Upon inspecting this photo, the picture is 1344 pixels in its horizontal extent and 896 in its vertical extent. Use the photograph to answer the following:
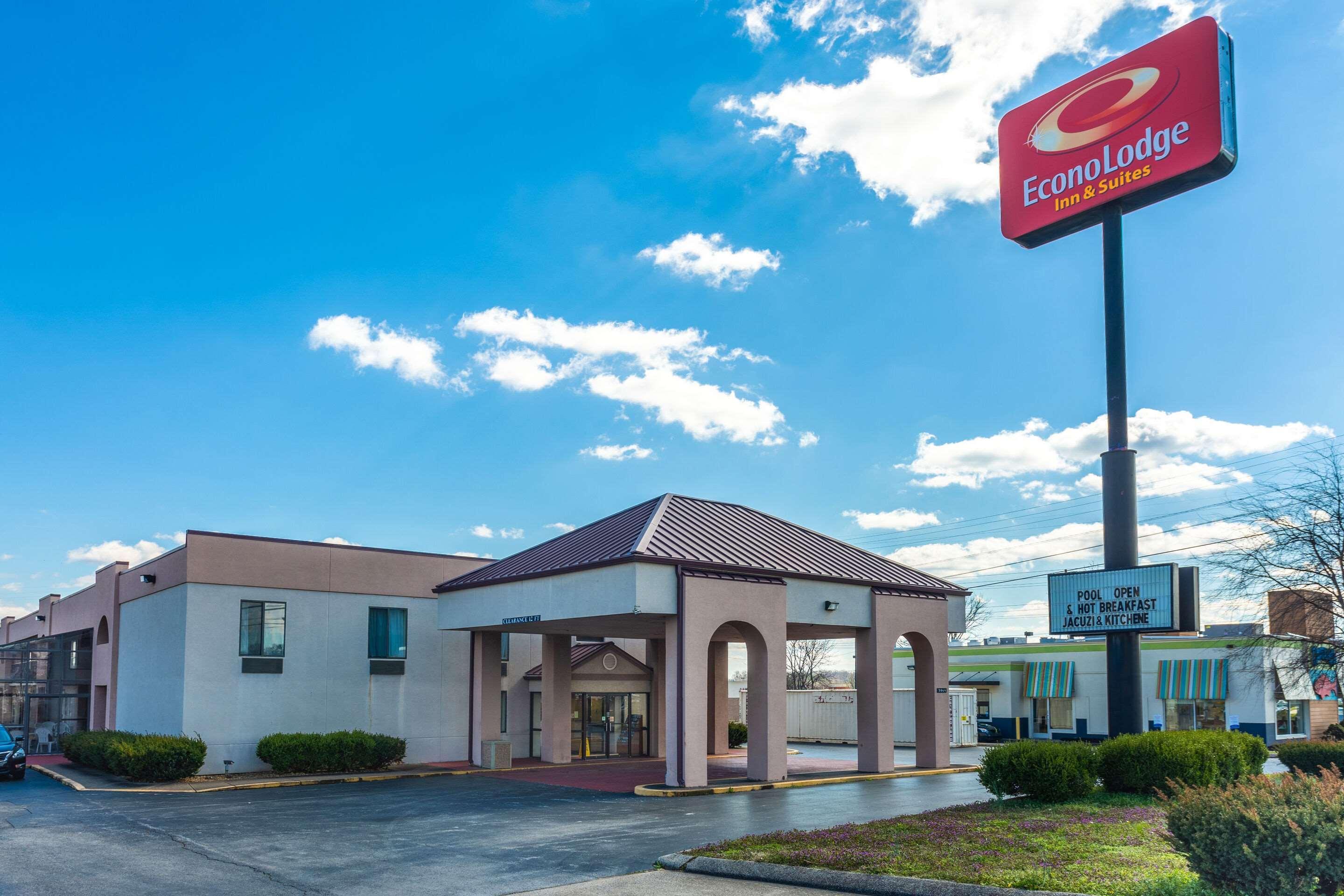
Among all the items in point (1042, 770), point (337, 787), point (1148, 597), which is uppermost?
point (1148, 597)

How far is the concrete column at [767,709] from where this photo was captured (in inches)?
944

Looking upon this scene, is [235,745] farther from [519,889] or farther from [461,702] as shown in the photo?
[519,889]

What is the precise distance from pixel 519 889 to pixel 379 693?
17738mm

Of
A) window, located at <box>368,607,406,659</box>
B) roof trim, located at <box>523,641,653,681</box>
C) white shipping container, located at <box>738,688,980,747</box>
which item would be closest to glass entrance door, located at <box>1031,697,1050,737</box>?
white shipping container, located at <box>738,688,980,747</box>

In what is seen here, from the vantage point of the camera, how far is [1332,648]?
37344mm

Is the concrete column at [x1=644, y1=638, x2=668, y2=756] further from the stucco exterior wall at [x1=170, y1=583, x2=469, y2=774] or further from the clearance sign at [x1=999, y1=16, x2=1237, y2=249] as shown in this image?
the clearance sign at [x1=999, y1=16, x2=1237, y2=249]

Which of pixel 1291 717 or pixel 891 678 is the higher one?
pixel 891 678

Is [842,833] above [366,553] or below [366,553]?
below

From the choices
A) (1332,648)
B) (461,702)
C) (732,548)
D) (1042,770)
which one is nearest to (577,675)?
(461,702)

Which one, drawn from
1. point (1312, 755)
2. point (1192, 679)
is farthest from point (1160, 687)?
point (1312, 755)

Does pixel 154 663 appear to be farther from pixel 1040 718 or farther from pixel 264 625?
pixel 1040 718

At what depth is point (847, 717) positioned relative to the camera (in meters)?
43.2

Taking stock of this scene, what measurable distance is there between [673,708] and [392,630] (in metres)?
9.89

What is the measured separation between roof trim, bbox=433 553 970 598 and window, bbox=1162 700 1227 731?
2053cm
